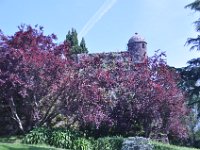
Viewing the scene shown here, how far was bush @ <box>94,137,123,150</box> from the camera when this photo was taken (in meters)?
19.5

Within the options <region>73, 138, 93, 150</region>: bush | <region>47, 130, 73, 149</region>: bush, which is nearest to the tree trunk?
<region>47, 130, 73, 149</region>: bush

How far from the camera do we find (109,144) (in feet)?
64.3

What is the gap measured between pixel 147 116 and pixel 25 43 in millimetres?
7267

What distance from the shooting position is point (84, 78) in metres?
20.4

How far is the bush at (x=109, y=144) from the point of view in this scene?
19.5 meters

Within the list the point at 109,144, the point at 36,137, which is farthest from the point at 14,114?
the point at 109,144

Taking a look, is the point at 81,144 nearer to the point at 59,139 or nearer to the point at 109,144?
the point at 59,139

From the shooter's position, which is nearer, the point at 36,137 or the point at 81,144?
the point at 36,137

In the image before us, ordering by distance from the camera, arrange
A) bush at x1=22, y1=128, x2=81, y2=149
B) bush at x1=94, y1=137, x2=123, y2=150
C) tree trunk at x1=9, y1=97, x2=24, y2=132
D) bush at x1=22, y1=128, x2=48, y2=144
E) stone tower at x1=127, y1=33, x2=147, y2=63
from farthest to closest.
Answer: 1. stone tower at x1=127, y1=33, x2=147, y2=63
2. tree trunk at x1=9, y1=97, x2=24, y2=132
3. bush at x1=94, y1=137, x2=123, y2=150
4. bush at x1=22, y1=128, x2=81, y2=149
5. bush at x1=22, y1=128, x2=48, y2=144

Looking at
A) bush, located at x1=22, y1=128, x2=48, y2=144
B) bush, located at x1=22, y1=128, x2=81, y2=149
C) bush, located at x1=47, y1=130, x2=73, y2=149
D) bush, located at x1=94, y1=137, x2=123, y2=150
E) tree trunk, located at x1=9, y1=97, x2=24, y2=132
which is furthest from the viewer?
tree trunk, located at x1=9, y1=97, x2=24, y2=132

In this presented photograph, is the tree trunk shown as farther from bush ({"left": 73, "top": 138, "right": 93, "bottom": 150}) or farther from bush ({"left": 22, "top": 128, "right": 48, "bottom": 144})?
bush ({"left": 73, "top": 138, "right": 93, "bottom": 150})

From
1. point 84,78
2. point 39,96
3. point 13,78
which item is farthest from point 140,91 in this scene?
point 13,78

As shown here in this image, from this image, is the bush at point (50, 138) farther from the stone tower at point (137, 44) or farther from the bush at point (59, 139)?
the stone tower at point (137, 44)

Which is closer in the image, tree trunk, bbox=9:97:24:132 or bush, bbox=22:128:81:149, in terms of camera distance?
bush, bbox=22:128:81:149
